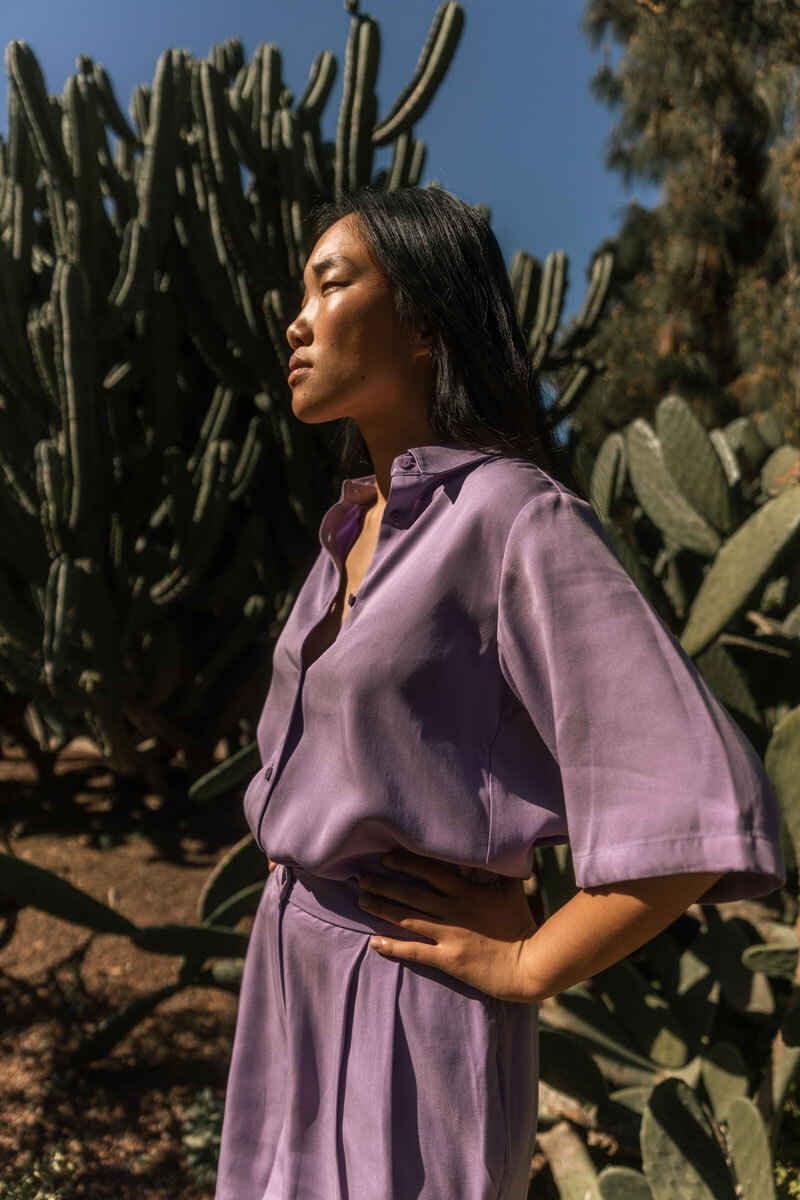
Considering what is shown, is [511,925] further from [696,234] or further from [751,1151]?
[696,234]

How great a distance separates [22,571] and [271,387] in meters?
1.17

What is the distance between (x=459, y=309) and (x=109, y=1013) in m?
2.56

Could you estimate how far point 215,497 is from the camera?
326 centimetres

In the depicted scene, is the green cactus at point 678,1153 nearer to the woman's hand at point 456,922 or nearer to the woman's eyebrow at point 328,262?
the woman's hand at point 456,922

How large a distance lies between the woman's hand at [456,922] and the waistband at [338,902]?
1 cm

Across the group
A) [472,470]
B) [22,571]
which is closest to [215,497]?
[22,571]

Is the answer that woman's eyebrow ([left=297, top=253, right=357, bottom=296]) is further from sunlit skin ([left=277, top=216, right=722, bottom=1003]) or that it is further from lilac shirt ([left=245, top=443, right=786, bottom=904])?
lilac shirt ([left=245, top=443, right=786, bottom=904])

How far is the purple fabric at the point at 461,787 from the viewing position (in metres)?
0.72

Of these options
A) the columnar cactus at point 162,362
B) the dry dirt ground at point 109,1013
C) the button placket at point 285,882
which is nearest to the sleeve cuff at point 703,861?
the button placket at point 285,882

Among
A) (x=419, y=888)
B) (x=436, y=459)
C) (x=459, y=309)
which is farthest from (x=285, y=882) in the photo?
(x=459, y=309)

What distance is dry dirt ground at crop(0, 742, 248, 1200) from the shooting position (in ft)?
7.37

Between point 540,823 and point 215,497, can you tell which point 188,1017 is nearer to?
point 215,497

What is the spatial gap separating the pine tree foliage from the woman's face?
1264 centimetres

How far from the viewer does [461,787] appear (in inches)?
33.7
